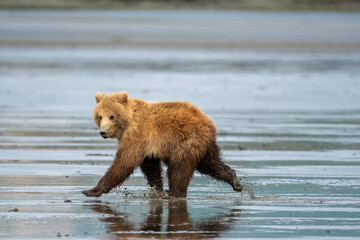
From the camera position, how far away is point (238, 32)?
53.3 metres

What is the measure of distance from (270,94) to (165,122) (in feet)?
42.7

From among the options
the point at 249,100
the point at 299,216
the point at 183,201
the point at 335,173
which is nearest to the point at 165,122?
the point at 183,201

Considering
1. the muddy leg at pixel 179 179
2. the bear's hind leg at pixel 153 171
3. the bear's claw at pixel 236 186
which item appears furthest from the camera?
the bear's hind leg at pixel 153 171

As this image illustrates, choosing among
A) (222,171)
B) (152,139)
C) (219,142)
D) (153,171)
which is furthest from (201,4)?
(152,139)

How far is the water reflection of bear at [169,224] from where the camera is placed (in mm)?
7480

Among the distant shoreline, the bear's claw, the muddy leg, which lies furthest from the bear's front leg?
the distant shoreline

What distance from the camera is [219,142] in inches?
544

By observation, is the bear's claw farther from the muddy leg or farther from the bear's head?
the bear's head

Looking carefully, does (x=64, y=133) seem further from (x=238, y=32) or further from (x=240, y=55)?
(x=238, y=32)

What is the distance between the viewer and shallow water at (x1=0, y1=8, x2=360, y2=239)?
7.99 meters

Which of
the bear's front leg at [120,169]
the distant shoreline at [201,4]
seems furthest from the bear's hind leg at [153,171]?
the distant shoreline at [201,4]

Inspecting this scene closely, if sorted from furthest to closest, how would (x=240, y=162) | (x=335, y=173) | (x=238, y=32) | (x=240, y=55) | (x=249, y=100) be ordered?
1. (x=238, y=32)
2. (x=240, y=55)
3. (x=249, y=100)
4. (x=240, y=162)
5. (x=335, y=173)

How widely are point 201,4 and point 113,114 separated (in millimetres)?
89707

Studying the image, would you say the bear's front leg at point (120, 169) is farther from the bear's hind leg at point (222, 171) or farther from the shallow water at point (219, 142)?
the bear's hind leg at point (222, 171)
